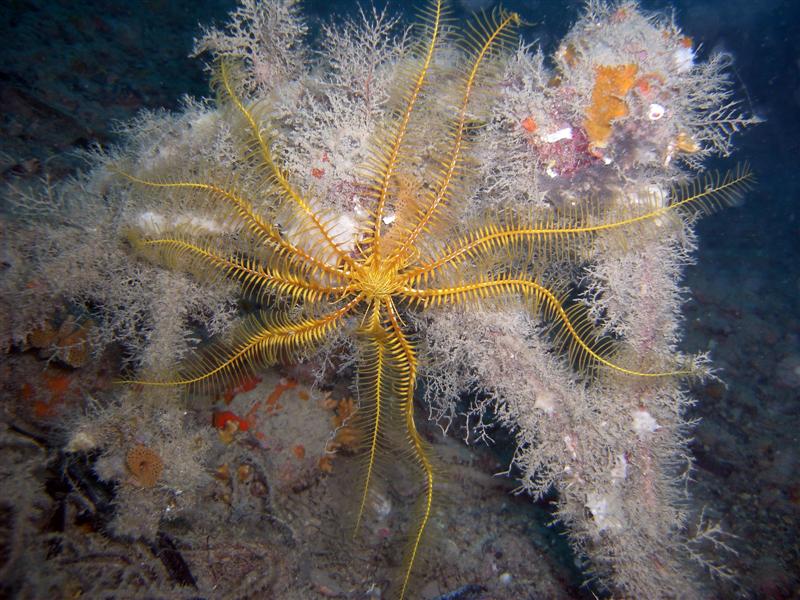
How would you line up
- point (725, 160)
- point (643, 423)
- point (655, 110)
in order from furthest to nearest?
point (725, 160)
point (643, 423)
point (655, 110)

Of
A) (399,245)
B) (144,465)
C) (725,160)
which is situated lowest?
(144,465)

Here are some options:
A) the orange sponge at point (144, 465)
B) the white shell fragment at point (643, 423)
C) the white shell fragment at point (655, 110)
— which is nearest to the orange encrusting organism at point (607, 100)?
the white shell fragment at point (655, 110)

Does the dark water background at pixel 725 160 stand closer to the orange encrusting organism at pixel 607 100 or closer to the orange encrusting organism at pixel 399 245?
the orange encrusting organism at pixel 607 100

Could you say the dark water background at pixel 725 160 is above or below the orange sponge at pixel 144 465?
above

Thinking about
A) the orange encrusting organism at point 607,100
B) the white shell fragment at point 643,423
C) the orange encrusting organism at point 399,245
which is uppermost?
the orange encrusting organism at point 607,100

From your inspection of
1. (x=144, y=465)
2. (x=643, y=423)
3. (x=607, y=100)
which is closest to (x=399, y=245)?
(x=607, y=100)

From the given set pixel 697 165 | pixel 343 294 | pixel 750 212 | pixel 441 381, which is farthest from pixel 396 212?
pixel 750 212

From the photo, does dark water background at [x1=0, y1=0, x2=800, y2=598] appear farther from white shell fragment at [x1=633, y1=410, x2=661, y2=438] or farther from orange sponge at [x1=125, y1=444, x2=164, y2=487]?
orange sponge at [x1=125, y1=444, x2=164, y2=487]

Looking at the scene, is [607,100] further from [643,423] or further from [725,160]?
[725,160]
